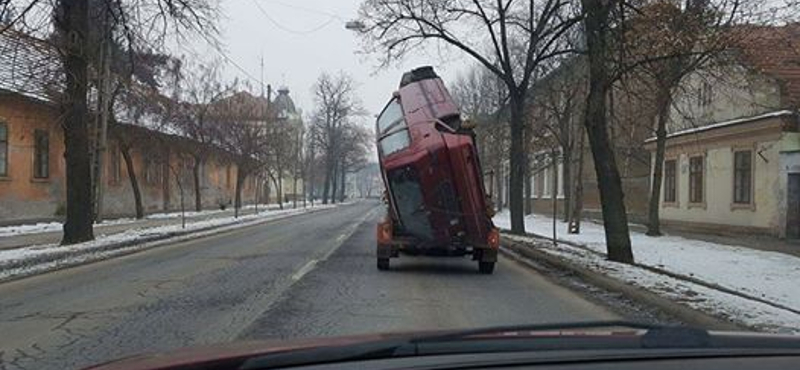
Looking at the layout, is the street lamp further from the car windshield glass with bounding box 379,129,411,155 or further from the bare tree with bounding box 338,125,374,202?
the bare tree with bounding box 338,125,374,202

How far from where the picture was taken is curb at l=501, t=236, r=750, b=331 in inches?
377

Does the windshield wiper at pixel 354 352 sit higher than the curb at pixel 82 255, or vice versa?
the windshield wiper at pixel 354 352

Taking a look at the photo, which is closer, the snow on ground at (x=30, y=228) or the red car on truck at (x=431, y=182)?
the red car on truck at (x=431, y=182)

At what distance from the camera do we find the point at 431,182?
15508 millimetres

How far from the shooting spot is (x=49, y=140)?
123ft

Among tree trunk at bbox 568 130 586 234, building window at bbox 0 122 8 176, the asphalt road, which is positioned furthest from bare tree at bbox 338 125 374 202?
the asphalt road

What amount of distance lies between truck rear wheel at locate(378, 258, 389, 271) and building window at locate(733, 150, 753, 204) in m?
17.8

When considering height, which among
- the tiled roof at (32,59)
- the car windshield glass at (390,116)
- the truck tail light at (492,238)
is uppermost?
the tiled roof at (32,59)

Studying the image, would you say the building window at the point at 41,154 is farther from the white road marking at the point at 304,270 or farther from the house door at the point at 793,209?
the house door at the point at 793,209

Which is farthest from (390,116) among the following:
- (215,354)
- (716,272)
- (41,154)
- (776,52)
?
(41,154)

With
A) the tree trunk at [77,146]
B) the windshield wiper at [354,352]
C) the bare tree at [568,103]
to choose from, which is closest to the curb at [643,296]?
the windshield wiper at [354,352]

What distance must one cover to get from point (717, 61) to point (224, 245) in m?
14.2

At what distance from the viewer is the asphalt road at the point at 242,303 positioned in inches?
340

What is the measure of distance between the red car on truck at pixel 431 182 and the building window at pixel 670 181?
942 inches
